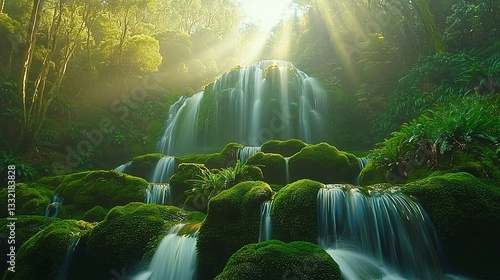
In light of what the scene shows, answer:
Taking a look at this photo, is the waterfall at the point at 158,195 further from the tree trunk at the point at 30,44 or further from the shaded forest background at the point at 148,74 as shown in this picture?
the tree trunk at the point at 30,44

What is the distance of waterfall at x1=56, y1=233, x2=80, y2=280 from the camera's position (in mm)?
5375

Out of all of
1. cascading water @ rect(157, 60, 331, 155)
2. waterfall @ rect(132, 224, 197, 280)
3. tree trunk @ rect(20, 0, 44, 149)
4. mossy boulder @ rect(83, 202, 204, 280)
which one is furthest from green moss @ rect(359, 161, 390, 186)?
tree trunk @ rect(20, 0, 44, 149)

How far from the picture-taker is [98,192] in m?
9.05

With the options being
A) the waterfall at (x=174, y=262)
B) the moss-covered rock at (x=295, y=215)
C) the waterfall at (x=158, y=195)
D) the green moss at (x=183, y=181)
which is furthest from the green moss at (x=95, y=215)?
the moss-covered rock at (x=295, y=215)

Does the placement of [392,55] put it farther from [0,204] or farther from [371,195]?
[0,204]

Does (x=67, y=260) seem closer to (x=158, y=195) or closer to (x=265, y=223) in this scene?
(x=265, y=223)

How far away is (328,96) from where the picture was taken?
18594 mm

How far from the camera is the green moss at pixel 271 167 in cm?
953

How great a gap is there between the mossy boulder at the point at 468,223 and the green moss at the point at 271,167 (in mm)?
4543

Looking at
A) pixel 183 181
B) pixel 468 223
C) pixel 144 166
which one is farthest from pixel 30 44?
pixel 468 223

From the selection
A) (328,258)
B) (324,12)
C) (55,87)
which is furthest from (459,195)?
(324,12)

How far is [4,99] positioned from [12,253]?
468 inches

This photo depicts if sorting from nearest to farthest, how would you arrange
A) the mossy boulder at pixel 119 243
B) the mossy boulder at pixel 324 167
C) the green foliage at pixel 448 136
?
1. the mossy boulder at pixel 119 243
2. the green foliage at pixel 448 136
3. the mossy boulder at pixel 324 167

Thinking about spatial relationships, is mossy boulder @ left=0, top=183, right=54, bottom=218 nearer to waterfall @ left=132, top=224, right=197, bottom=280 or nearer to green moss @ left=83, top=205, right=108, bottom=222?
green moss @ left=83, top=205, right=108, bottom=222
